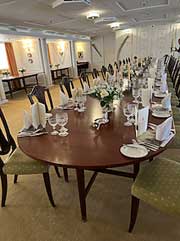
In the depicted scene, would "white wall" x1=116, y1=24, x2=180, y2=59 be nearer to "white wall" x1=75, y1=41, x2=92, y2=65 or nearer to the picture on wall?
"white wall" x1=75, y1=41, x2=92, y2=65

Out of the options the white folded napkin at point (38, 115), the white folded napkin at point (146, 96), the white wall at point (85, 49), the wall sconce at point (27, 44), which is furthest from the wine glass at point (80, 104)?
the white wall at point (85, 49)

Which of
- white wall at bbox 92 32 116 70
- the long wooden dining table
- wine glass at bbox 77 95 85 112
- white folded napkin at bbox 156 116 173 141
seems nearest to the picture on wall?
white wall at bbox 92 32 116 70

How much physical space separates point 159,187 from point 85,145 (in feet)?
2.02

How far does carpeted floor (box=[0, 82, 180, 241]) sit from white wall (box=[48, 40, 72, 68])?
10.6 meters

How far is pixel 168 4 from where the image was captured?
18.9 feet

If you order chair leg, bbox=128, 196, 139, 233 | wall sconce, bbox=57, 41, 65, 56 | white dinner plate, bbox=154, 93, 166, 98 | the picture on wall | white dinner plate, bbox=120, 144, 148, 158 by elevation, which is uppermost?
wall sconce, bbox=57, 41, 65, 56

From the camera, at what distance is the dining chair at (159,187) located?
50.0 inches

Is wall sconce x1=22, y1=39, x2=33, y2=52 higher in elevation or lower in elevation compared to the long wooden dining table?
higher

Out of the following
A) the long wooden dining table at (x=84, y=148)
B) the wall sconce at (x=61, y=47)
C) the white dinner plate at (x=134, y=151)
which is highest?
the wall sconce at (x=61, y=47)

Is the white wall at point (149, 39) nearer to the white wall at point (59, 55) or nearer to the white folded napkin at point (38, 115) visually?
the white wall at point (59, 55)

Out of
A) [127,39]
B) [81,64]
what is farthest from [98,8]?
[81,64]

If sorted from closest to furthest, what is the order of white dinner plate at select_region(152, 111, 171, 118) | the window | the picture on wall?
white dinner plate at select_region(152, 111, 171, 118) → the window → the picture on wall

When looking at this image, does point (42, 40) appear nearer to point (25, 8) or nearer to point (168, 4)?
point (25, 8)

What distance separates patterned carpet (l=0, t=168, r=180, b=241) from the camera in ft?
5.26
